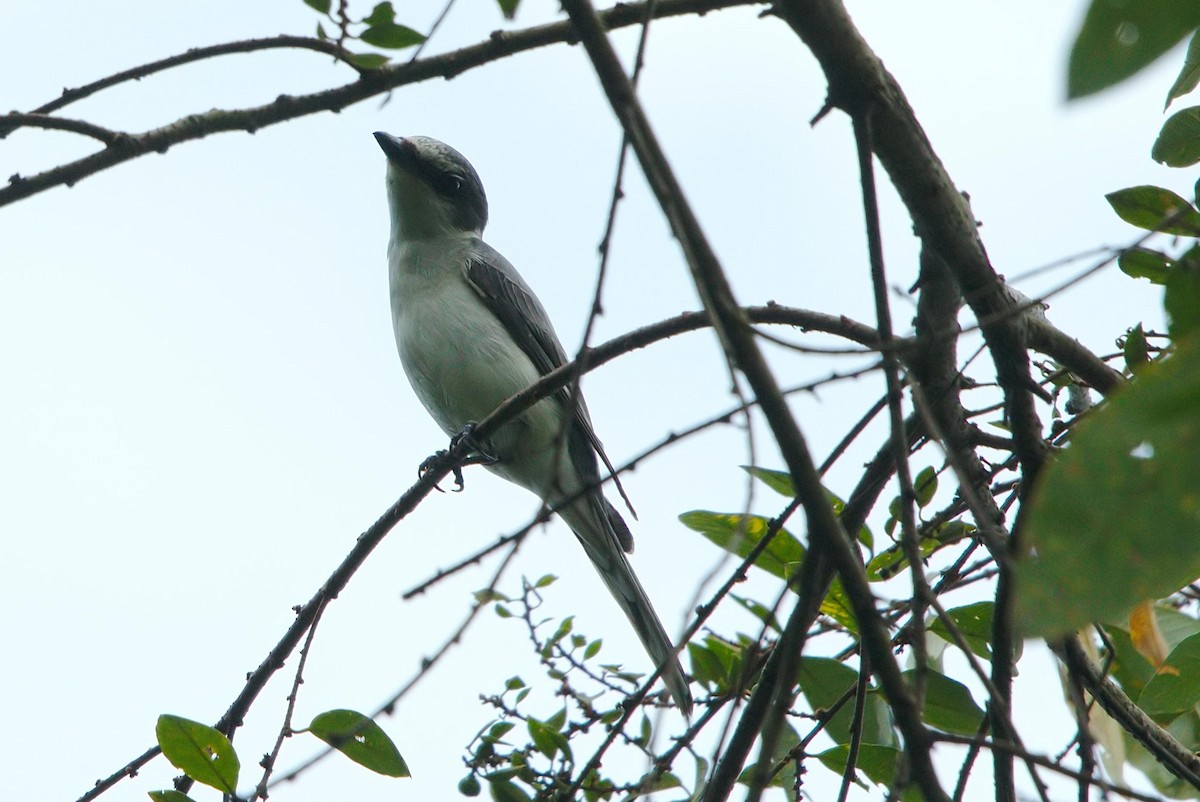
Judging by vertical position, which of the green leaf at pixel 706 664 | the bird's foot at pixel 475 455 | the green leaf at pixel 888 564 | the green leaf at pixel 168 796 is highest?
the bird's foot at pixel 475 455

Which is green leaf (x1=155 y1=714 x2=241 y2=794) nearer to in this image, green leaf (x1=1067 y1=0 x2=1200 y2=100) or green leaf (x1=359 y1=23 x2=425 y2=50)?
green leaf (x1=359 y1=23 x2=425 y2=50)

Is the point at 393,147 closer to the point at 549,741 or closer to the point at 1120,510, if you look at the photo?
the point at 549,741

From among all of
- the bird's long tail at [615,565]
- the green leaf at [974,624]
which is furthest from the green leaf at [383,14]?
the bird's long tail at [615,565]

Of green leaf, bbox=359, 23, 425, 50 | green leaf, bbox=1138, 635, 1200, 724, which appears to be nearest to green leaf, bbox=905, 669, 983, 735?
green leaf, bbox=1138, 635, 1200, 724

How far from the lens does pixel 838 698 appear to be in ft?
10.5

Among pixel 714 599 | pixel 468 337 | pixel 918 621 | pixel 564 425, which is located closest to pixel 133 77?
pixel 564 425

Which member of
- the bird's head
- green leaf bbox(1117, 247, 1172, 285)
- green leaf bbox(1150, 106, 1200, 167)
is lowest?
green leaf bbox(1117, 247, 1172, 285)

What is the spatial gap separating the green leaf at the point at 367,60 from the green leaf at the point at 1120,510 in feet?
8.08

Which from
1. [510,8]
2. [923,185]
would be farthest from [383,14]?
[923,185]

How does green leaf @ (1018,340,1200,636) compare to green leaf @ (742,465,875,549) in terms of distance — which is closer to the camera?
green leaf @ (1018,340,1200,636)

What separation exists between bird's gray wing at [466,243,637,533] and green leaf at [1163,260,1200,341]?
209 inches

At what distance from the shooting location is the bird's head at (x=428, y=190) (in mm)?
7363

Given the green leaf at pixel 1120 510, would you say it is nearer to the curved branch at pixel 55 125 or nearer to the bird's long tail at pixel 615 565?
the curved branch at pixel 55 125

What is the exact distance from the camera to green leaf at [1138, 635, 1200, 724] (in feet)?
9.52
